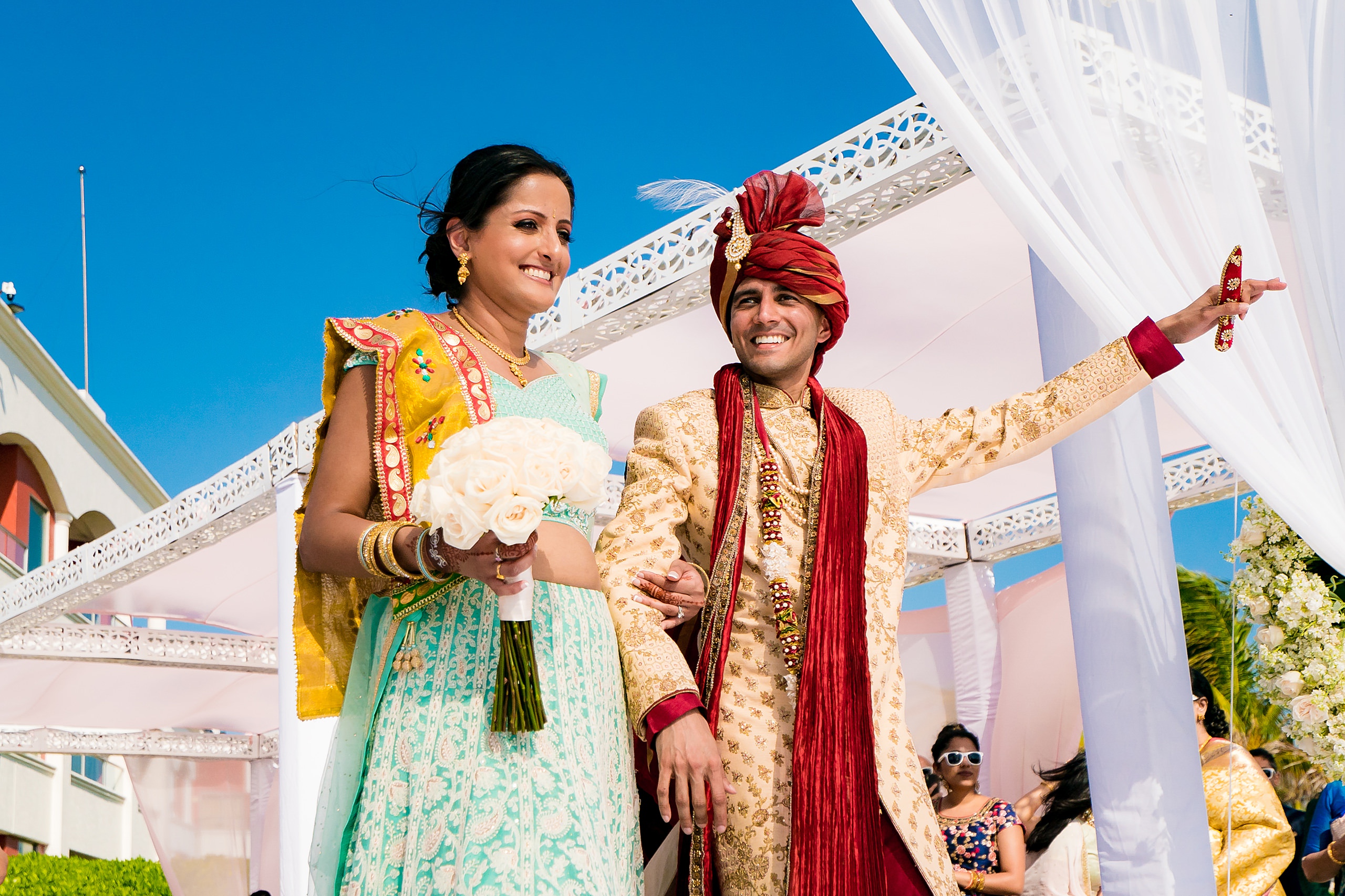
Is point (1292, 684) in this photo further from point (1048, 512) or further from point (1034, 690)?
point (1034, 690)

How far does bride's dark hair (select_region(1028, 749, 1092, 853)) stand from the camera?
490cm

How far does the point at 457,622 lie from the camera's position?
1874 mm

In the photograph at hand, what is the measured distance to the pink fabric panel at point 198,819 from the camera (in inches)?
552

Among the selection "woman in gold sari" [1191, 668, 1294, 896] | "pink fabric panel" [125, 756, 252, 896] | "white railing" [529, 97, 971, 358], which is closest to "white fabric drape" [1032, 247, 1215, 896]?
"woman in gold sari" [1191, 668, 1294, 896]

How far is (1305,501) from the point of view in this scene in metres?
2.39

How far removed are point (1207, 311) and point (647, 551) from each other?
115 cm

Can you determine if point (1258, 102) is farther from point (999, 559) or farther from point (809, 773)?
point (999, 559)

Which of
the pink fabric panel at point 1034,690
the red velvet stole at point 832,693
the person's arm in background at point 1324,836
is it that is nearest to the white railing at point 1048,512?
the pink fabric panel at point 1034,690

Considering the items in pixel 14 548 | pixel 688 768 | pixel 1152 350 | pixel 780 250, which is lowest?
pixel 688 768

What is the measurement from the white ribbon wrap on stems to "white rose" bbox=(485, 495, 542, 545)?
146mm

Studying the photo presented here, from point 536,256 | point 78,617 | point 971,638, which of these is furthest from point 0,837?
point 536,256

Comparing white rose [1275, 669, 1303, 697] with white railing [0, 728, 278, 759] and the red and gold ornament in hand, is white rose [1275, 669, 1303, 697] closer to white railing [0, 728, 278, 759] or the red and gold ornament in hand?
the red and gold ornament in hand

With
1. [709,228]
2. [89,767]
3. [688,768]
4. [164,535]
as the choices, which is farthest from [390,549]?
[89,767]

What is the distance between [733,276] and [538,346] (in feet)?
12.3
